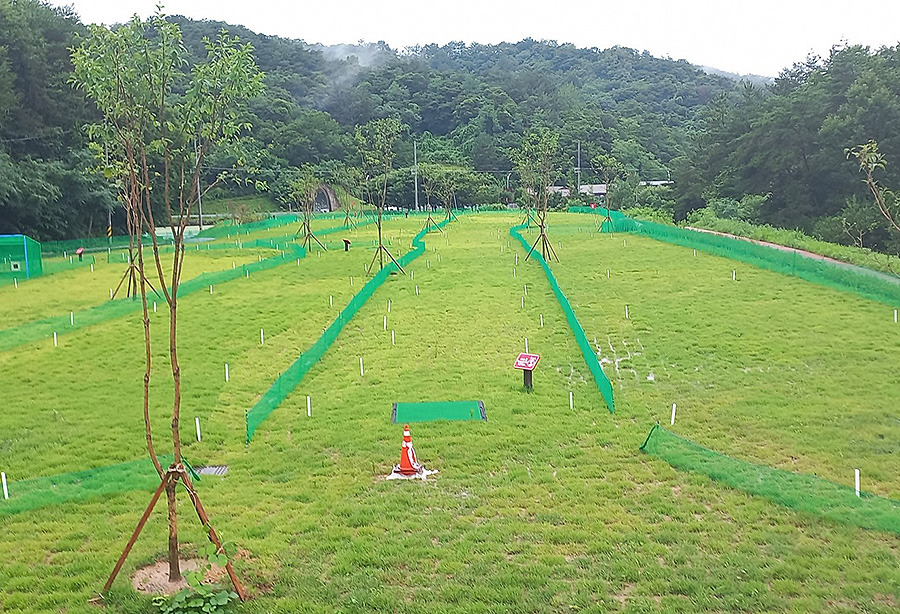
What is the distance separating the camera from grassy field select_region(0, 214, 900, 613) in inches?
340

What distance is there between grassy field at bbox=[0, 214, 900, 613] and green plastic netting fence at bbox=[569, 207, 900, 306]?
1097mm

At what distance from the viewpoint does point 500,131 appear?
120188 millimetres

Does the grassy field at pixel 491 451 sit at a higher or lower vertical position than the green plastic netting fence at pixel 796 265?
lower

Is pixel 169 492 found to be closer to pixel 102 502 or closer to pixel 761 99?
pixel 102 502

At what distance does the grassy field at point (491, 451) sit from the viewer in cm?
864

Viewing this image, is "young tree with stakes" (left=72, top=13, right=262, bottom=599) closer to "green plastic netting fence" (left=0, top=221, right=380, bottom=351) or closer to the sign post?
the sign post

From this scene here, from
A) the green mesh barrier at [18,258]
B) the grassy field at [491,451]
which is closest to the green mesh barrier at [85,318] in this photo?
the grassy field at [491,451]

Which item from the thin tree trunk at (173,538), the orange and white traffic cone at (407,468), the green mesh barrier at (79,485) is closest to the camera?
the thin tree trunk at (173,538)

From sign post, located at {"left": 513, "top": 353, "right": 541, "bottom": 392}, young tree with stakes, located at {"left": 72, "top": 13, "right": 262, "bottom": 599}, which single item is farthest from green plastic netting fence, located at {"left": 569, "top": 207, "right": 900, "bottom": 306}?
young tree with stakes, located at {"left": 72, "top": 13, "right": 262, "bottom": 599}

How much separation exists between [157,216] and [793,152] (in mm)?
53055

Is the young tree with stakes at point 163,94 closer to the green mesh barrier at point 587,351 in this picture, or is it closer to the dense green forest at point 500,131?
the dense green forest at point 500,131

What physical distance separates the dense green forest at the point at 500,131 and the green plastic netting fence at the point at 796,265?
15.0ft

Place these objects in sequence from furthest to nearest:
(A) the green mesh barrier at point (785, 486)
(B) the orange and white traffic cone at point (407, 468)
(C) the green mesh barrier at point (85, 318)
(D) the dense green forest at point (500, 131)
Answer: (D) the dense green forest at point (500, 131) < (C) the green mesh barrier at point (85, 318) < (B) the orange and white traffic cone at point (407, 468) < (A) the green mesh barrier at point (785, 486)

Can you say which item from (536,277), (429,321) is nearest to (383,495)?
(429,321)
